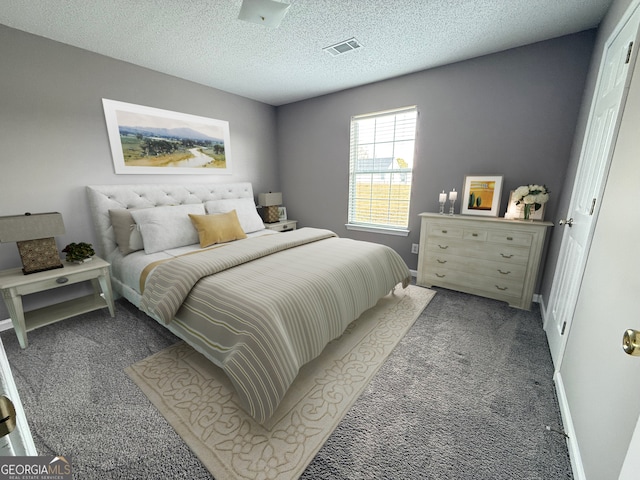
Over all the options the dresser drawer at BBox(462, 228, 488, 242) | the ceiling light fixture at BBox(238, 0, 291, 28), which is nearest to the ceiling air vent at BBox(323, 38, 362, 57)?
the ceiling light fixture at BBox(238, 0, 291, 28)

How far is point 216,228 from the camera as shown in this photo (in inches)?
109

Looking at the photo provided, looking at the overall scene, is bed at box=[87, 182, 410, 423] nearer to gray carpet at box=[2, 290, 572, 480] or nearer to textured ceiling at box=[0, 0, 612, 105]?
gray carpet at box=[2, 290, 572, 480]

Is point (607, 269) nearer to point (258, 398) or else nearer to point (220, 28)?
point (258, 398)

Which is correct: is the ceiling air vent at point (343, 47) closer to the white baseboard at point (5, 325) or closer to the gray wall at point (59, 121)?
the gray wall at point (59, 121)

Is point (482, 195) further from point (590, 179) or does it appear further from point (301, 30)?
point (301, 30)

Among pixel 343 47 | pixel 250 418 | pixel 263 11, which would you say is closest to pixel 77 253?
pixel 250 418

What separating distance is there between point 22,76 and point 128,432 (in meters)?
2.90

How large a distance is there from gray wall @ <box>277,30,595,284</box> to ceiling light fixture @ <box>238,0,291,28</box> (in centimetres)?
182

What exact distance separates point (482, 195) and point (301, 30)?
2362 mm

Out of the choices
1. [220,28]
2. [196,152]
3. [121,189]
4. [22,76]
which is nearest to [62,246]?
[121,189]

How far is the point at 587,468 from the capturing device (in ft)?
3.51

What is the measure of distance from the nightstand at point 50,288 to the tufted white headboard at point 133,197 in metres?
0.33

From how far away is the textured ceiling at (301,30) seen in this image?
1881 mm

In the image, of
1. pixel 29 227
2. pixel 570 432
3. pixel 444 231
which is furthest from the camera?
pixel 444 231
